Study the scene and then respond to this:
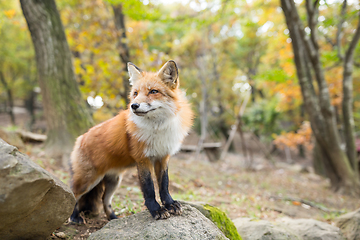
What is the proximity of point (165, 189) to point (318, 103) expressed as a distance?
764 cm

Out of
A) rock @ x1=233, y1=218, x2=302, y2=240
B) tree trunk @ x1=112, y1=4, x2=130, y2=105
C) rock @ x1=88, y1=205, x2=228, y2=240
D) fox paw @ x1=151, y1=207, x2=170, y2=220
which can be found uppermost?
tree trunk @ x1=112, y1=4, x2=130, y2=105

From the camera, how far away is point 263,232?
2836mm

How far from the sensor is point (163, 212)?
2.41 metres

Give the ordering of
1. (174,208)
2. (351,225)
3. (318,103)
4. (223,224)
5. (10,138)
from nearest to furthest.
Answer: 1. (174,208)
2. (223,224)
3. (351,225)
4. (10,138)
5. (318,103)

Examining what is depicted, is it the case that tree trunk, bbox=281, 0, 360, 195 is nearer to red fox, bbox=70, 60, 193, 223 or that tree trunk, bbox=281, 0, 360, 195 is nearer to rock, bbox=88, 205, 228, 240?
red fox, bbox=70, 60, 193, 223

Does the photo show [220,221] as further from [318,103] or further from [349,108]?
[349,108]

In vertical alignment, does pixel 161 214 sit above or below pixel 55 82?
below

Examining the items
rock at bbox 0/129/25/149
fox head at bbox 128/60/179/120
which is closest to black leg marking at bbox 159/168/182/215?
fox head at bbox 128/60/179/120

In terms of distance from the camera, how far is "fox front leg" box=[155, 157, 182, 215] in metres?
2.51

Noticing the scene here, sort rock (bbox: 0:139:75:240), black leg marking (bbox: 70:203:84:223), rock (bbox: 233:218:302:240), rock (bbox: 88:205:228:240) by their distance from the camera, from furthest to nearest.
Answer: black leg marking (bbox: 70:203:84:223)
rock (bbox: 233:218:302:240)
rock (bbox: 88:205:228:240)
rock (bbox: 0:139:75:240)

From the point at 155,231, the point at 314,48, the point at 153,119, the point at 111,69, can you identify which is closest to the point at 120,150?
the point at 153,119

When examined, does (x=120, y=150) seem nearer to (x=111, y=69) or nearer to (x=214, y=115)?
(x=111, y=69)

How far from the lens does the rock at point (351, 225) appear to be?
3387 mm

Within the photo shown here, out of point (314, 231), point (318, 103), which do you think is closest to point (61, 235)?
point (314, 231)
